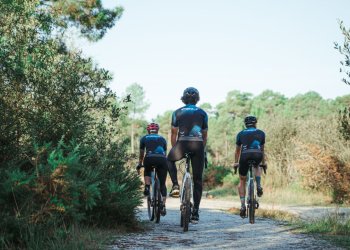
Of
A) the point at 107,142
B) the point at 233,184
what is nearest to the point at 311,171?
the point at 233,184

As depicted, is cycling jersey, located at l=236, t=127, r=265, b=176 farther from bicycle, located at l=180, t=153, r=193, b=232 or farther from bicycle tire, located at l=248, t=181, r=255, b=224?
bicycle, located at l=180, t=153, r=193, b=232

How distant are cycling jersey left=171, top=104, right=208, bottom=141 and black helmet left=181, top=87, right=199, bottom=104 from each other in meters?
0.22

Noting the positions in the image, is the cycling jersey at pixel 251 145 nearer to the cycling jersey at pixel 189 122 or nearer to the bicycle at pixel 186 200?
the cycling jersey at pixel 189 122

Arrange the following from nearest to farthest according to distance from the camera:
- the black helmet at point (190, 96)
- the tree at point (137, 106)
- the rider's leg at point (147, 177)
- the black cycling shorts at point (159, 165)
Result: the black helmet at point (190, 96) < the black cycling shorts at point (159, 165) < the rider's leg at point (147, 177) < the tree at point (137, 106)

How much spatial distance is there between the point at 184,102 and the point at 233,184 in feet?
72.6

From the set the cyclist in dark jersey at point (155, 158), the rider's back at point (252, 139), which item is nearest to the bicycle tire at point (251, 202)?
the rider's back at point (252, 139)

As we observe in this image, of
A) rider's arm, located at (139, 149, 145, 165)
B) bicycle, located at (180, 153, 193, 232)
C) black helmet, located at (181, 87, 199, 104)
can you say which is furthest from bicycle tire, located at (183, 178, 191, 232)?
rider's arm, located at (139, 149, 145, 165)

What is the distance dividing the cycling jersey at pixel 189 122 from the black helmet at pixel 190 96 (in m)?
0.22

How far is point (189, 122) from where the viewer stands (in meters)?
7.88

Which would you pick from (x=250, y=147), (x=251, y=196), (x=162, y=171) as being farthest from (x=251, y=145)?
(x=162, y=171)

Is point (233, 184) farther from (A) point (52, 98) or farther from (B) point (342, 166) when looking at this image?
(A) point (52, 98)

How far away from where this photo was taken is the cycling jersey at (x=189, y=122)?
310 inches

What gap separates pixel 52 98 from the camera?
25.0 ft

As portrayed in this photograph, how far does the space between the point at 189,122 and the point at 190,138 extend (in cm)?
27
